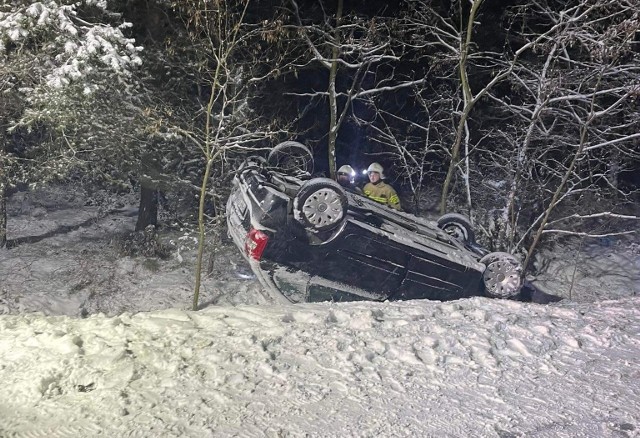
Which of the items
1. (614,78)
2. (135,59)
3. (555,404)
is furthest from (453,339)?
(614,78)

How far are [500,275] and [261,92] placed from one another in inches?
261

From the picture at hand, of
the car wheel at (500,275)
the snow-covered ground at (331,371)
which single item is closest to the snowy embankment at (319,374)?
the snow-covered ground at (331,371)

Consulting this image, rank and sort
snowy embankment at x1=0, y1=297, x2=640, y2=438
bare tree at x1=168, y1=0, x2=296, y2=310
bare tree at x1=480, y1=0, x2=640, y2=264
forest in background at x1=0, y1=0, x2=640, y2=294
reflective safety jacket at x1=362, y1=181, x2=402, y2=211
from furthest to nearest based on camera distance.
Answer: bare tree at x1=480, y1=0, x2=640, y2=264 → reflective safety jacket at x1=362, y1=181, x2=402, y2=211 → forest in background at x1=0, y1=0, x2=640, y2=294 → bare tree at x1=168, y1=0, x2=296, y2=310 → snowy embankment at x1=0, y1=297, x2=640, y2=438

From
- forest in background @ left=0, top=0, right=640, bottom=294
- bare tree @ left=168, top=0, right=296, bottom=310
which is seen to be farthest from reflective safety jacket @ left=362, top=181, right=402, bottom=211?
bare tree @ left=168, top=0, right=296, bottom=310

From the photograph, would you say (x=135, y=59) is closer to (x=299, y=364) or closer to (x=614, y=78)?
(x=299, y=364)

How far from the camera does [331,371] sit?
4.38m

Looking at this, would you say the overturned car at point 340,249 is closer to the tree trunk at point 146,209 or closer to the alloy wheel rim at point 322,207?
the alloy wheel rim at point 322,207

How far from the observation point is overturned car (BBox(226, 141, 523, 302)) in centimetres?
676

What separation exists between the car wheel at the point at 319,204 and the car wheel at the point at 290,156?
1.85 meters

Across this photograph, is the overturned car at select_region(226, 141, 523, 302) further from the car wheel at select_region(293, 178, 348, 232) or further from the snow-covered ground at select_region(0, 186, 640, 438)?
the snow-covered ground at select_region(0, 186, 640, 438)

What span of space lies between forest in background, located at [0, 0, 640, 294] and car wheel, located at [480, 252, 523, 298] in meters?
2.73

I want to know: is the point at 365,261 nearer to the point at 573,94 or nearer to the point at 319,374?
the point at 319,374

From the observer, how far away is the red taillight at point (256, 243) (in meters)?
6.75

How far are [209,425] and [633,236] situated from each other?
15.2 meters
